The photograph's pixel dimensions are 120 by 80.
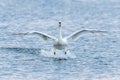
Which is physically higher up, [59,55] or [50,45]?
[50,45]

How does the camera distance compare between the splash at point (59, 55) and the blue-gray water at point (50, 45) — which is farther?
the splash at point (59, 55)

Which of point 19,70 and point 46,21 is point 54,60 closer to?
point 19,70

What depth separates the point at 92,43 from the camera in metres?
64.1

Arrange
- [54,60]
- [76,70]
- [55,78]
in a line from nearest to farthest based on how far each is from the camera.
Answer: [55,78], [76,70], [54,60]

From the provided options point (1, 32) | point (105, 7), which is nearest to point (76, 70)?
point (1, 32)

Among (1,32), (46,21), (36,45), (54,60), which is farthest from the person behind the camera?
(46,21)

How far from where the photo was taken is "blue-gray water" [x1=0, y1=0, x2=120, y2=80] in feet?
→ 162

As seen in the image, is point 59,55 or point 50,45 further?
point 50,45

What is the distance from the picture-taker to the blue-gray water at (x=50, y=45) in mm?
49250

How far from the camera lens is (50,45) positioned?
2500 inches

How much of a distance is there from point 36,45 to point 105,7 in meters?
45.4

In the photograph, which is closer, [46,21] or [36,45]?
[36,45]

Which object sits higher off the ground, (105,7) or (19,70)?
(105,7)

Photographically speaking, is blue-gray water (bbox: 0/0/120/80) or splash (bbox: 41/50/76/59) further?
splash (bbox: 41/50/76/59)
